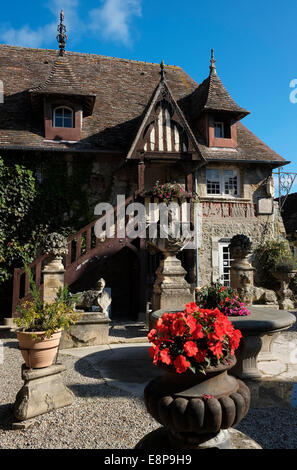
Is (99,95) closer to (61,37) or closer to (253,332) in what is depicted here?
(61,37)

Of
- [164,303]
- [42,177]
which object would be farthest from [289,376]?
[42,177]

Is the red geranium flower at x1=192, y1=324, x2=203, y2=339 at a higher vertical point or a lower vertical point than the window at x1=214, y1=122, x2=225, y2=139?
lower

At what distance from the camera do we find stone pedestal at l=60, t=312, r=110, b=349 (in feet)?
19.3

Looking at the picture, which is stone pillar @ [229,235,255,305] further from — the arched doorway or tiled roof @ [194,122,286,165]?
tiled roof @ [194,122,286,165]

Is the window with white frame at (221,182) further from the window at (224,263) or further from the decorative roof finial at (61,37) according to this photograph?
the decorative roof finial at (61,37)

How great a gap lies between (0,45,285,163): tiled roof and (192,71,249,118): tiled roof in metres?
0.04

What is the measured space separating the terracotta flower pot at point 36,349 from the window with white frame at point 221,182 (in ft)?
30.5

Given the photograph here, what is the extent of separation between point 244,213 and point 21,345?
32.3 ft

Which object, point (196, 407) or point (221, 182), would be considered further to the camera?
point (221, 182)

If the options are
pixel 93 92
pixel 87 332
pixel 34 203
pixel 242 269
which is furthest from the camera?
pixel 93 92

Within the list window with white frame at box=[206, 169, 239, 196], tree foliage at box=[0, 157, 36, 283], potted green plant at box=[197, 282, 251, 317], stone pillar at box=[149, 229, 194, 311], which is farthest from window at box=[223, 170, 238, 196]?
potted green plant at box=[197, 282, 251, 317]

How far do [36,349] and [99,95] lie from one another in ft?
36.5

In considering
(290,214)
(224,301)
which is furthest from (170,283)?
(290,214)

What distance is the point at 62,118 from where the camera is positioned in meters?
10.7
